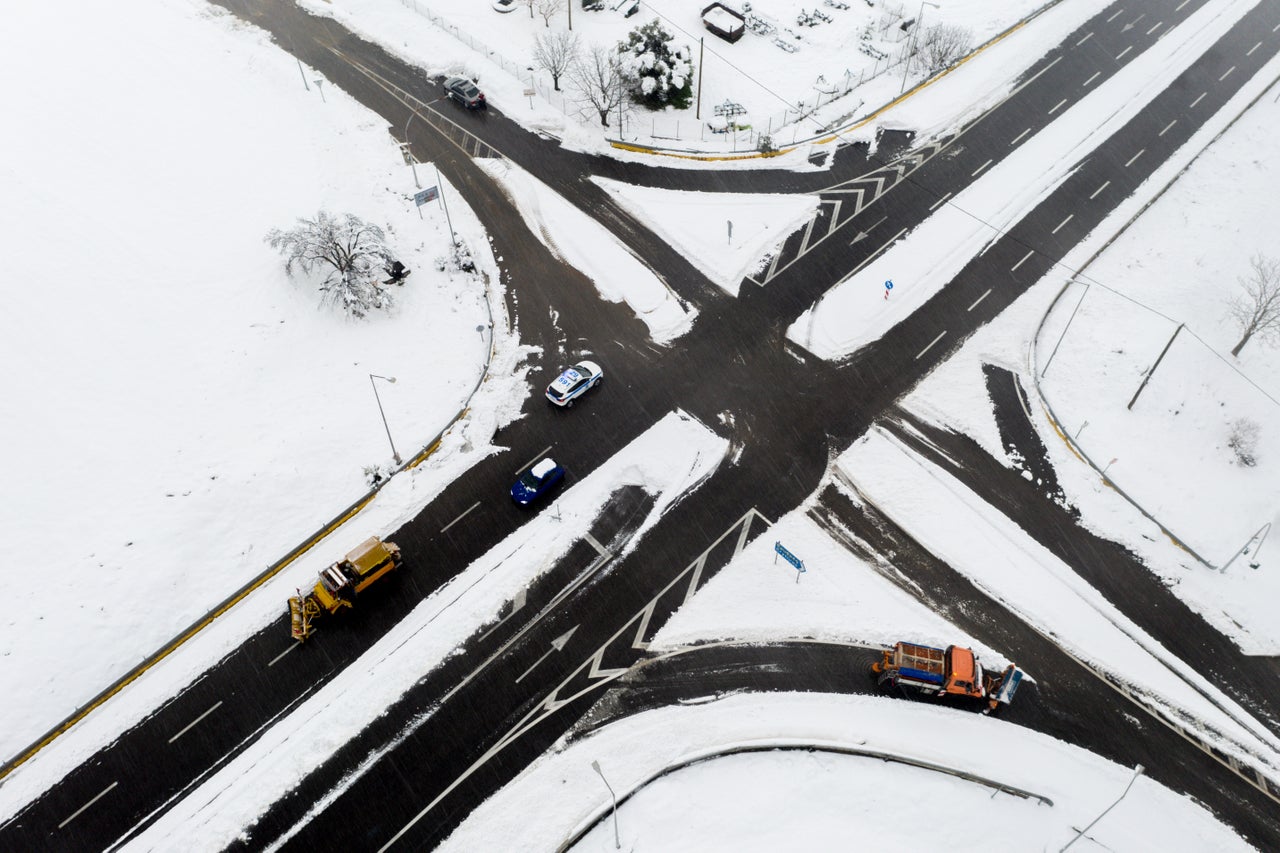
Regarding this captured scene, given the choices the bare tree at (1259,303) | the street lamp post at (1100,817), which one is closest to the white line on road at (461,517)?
the street lamp post at (1100,817)

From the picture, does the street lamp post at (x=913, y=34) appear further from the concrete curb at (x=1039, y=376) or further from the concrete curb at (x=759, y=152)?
the concrete curb at (x=1039, y=376)

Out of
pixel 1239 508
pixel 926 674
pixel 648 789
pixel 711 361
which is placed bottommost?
pixel 1239 508

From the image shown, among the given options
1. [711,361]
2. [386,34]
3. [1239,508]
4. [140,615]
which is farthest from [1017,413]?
[386,34]

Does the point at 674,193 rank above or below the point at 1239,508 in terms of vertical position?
above

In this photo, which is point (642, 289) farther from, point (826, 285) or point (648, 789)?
point (648, 789)

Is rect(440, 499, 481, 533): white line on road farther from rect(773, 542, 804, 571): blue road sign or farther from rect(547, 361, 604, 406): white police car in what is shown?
rect(773, 542, 804, 571): blue road sign

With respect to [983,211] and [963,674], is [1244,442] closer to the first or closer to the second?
[983,211]
